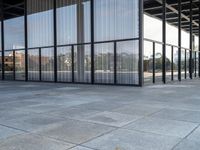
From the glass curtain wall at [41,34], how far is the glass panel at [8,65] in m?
2.55

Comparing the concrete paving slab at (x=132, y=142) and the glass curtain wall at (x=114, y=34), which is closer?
the concrete paving slab at (x=132, y=142)

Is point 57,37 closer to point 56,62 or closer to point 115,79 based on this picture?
point 56,62

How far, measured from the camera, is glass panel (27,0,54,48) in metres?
18.3

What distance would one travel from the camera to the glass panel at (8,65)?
69.2 ft

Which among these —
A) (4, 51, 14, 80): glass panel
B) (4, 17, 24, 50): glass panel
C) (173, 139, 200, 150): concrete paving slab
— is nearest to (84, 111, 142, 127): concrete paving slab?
(173, 139, 200, 150): concrete paving slab

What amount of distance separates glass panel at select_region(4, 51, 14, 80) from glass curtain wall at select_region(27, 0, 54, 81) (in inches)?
100

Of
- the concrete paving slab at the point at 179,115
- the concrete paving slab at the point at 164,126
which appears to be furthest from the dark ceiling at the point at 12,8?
the concrete paving slab at the point at 164,126

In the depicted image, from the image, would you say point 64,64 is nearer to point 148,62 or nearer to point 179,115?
point 148,62

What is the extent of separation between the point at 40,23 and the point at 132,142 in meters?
16.4

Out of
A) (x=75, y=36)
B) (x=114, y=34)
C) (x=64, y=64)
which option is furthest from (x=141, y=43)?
(x=64, y=64)

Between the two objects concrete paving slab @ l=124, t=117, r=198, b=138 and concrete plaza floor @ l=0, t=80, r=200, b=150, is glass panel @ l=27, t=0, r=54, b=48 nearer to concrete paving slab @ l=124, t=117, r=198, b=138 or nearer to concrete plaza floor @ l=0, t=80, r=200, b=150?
concrete plaza floor @ l=0, t=80, r=200, b=150

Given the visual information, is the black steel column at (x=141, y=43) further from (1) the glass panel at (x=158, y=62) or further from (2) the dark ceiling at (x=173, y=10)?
(2) the dark ceiling at (x=173, y=10)

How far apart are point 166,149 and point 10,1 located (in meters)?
→ 20.8

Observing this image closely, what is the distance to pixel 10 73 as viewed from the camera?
2127 centimetres
